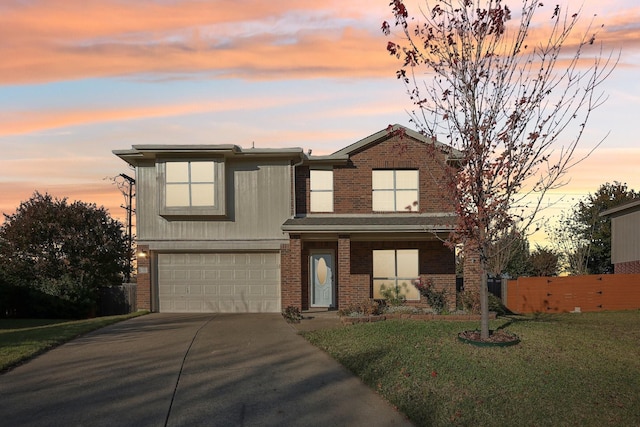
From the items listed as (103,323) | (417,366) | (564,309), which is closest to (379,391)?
(417,366)

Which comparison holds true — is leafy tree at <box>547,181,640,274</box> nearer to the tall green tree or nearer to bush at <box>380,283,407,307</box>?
the tall green tree

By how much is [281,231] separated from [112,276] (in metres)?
8.62

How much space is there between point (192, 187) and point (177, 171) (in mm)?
730

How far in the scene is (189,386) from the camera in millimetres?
8953

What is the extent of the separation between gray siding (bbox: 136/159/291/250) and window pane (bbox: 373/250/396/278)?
3.48 meters

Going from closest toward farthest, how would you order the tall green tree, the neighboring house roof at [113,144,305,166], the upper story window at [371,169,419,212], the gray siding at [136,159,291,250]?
the neighboring house roof at [113,144,305,166]
the gray siding at [136,159,291,250]
the upper story window at [371,169,419,212]
the tall green tree

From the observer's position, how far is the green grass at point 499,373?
296 inches

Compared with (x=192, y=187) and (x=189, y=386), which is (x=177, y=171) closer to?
(x=192, y=187)

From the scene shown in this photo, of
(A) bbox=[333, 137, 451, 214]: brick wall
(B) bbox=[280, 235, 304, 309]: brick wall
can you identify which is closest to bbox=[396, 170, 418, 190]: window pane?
(A) bbox=[333, 137, 451, 214]: brick wall

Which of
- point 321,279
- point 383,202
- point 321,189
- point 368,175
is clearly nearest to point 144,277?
point 321,279

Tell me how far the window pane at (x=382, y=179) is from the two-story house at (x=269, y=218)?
0.04 meters

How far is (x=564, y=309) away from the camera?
24.7m

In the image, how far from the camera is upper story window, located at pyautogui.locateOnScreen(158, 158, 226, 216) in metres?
20.4

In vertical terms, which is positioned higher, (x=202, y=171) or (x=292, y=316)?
(x=202, y=171)
